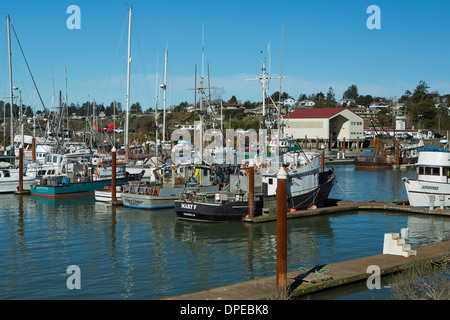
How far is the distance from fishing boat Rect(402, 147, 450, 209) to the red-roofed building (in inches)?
3199

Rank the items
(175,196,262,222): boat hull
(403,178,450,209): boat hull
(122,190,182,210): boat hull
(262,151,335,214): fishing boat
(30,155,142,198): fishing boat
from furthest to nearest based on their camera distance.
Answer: (30,155,142,198): fishing boat, (122,190,182,210): boat hull, (403,178,450,209): boat hull, (262,151,335,214): fishing boat, (175,196,262,222): boat hull

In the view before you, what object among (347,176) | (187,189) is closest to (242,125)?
(347,176)

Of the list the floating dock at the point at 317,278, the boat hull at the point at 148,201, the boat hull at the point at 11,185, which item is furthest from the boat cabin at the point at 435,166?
the boat hull at the point at 11,185

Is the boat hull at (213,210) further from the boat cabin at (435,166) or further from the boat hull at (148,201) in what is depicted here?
the boat cabin at (435,166)

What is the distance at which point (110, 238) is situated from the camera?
2855 cm

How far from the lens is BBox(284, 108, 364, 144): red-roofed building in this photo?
120 meters

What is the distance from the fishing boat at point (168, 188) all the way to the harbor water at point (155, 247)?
0.93 metres

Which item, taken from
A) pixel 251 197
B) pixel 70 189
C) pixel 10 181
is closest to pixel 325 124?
pixel 70 189

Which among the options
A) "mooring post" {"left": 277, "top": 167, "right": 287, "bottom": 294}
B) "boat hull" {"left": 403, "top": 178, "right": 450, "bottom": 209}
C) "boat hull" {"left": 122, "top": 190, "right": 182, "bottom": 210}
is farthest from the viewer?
"boat hull" {"left": 122, "top": 190, "right": 182, "bottom": 210}

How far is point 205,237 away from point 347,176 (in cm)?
4139

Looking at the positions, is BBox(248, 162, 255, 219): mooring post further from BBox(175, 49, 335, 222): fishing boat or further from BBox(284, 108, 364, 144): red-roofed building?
BBox(284, 108, 364, 144): red-roofed building

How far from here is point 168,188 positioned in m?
39.2

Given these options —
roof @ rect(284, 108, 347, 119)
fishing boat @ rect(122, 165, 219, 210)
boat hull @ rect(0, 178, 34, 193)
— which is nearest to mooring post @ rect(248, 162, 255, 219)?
fishing boat @ rect(122, 165, 219, 210)

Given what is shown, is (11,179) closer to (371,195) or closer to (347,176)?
(371,195)
